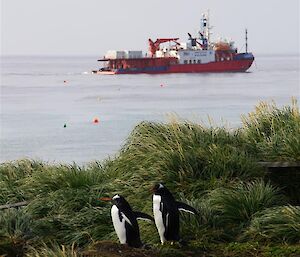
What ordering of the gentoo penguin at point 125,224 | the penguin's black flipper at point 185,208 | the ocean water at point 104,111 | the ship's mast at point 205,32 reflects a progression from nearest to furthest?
1. the gentoo penguin at point 125,224
2. the penguin's black flipper at point 185,208
3. the ocean water at point 104,111
4. the ship's mast at point 205,32

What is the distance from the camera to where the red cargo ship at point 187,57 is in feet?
234

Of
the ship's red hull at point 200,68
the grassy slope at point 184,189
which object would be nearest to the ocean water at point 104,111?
the grassy slope at point 184,189

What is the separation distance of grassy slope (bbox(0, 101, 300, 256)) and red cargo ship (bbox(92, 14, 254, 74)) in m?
62.2

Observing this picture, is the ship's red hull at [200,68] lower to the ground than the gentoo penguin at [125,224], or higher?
lower

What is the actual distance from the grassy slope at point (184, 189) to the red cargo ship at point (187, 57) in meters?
62.2

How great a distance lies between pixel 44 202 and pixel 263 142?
2.77 m

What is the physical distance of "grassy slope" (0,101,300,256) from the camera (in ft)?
19.3

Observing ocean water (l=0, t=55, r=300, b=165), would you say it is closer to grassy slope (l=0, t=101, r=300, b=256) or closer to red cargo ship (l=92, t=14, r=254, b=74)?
grassy slope (l=0, t=101, r=300, b=256)

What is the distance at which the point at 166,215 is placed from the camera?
5465 millimetres

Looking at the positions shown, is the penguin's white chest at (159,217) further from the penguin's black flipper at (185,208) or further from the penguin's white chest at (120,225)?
the penguin's white chest at (120,225)

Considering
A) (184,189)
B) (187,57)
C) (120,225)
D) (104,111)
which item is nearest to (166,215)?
(120,225)

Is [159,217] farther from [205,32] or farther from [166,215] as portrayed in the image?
[205,32]

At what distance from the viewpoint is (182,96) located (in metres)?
48.1

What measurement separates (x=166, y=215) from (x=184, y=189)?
1.53m
